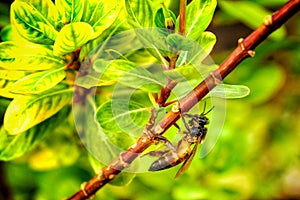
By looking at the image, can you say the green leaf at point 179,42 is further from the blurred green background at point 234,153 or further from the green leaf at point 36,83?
the blurred green background at point 234,153

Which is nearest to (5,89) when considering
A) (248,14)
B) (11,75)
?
(11,75)

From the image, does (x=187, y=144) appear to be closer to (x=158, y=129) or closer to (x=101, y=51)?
(x=158, y=129)

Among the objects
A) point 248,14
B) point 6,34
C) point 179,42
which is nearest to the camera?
point 179,42

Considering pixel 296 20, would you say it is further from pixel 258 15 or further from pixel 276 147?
pixel 258 15

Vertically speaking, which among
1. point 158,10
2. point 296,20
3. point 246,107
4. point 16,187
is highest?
point 158,10

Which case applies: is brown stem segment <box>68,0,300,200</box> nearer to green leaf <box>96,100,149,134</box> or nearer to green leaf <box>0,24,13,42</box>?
green leaf <box>96,100,149,134</box>

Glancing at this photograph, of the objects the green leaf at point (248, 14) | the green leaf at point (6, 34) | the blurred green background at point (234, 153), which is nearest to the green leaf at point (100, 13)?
the green leaf at point (6, 34)

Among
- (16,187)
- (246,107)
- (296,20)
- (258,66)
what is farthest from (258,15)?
(16,187)
